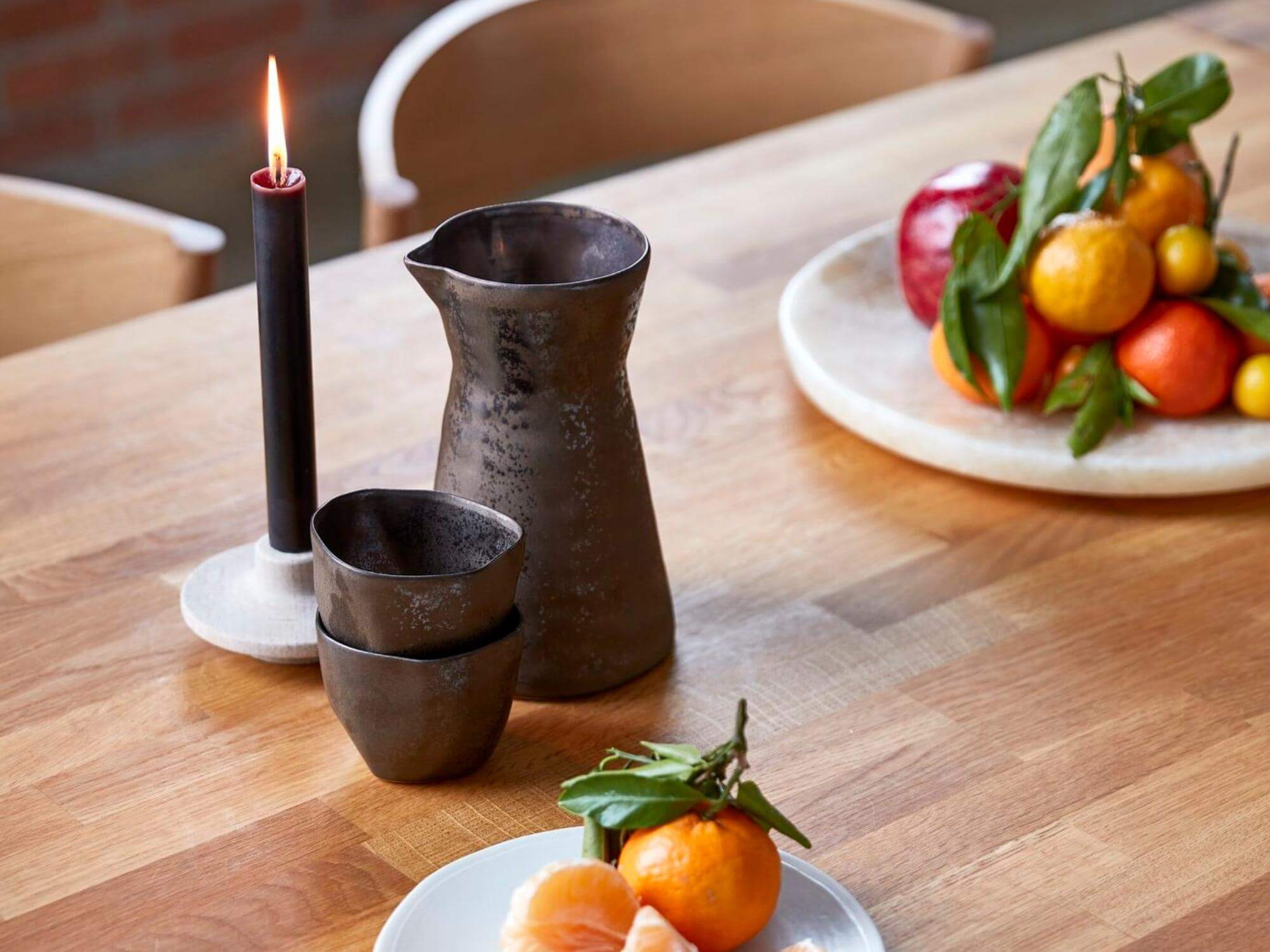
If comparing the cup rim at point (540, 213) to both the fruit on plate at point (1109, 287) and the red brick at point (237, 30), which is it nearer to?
the fruit on plate at point (1109, 287)

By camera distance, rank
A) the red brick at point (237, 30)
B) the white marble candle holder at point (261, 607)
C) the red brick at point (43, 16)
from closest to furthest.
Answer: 1. the white marble candle holder at point (261, 607)
2. the red brick at point (43, 16)
3. the red brick at point (237, 30)

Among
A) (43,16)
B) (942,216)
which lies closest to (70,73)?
(43,16)

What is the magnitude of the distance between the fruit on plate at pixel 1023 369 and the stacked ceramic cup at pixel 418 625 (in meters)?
0.36

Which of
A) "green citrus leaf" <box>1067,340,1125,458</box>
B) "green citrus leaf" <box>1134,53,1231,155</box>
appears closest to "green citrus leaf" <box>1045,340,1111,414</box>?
"green citrus leaf" <box>1067,340,1125,458</box>

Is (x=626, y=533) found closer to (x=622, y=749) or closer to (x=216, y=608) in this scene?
(x=622, y=749)

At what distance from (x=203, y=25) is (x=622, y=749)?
2170 millimetres

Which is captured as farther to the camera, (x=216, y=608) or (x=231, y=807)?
(x=216, y=608)

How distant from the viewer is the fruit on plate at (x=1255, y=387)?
3.10ft

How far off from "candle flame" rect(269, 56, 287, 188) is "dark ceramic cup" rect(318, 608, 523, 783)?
0.63ft

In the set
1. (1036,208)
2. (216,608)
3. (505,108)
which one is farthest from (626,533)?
(505,108)

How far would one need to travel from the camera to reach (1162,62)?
5.05 feet

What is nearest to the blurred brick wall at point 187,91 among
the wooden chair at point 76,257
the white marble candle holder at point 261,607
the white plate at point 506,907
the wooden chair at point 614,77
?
the wooden chair at point 614,77

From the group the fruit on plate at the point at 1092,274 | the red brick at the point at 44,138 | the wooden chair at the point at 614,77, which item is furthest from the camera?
the red brick at the point at 44,138

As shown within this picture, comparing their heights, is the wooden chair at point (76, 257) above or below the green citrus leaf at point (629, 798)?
below
